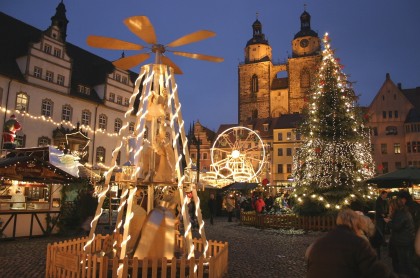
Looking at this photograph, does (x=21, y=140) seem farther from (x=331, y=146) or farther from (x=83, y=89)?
(x=331, y=146)

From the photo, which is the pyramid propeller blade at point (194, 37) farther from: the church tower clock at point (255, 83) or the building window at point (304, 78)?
the building window at point (304, 78)

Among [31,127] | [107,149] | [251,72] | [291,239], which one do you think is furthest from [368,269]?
[251,72]

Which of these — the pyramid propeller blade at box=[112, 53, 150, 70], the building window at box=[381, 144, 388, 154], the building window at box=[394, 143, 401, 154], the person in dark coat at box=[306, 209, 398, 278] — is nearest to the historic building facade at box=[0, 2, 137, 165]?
the pyramid propeller blade at box=[112, 53, 150, 70]

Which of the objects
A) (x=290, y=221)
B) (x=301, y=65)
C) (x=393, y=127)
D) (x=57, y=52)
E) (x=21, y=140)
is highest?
(x=301, y=65)

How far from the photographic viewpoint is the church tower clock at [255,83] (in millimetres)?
73125

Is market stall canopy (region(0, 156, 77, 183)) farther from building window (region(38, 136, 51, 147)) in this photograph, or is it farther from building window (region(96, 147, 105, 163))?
building window (region(96, 147, 105, 163))

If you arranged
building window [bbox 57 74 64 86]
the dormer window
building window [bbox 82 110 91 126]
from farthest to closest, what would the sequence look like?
1. the dormer window
2. building window [bbox 82 110 91 126]
3. building window [bbox 57 74 64 86]

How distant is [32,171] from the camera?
14.6m

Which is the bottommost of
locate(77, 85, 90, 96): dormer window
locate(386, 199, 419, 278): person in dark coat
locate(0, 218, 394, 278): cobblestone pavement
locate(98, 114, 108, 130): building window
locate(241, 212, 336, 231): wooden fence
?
locate(0, 218, 394, 278): cobblestone pavement

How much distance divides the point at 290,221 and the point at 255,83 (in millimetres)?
59774

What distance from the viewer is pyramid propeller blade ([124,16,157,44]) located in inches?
306

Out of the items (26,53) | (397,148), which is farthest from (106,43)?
(397,148)

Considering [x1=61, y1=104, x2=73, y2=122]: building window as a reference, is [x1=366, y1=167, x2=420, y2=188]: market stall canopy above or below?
below

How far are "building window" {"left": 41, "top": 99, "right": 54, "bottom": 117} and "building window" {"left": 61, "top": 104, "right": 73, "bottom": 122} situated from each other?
51.3 inches
